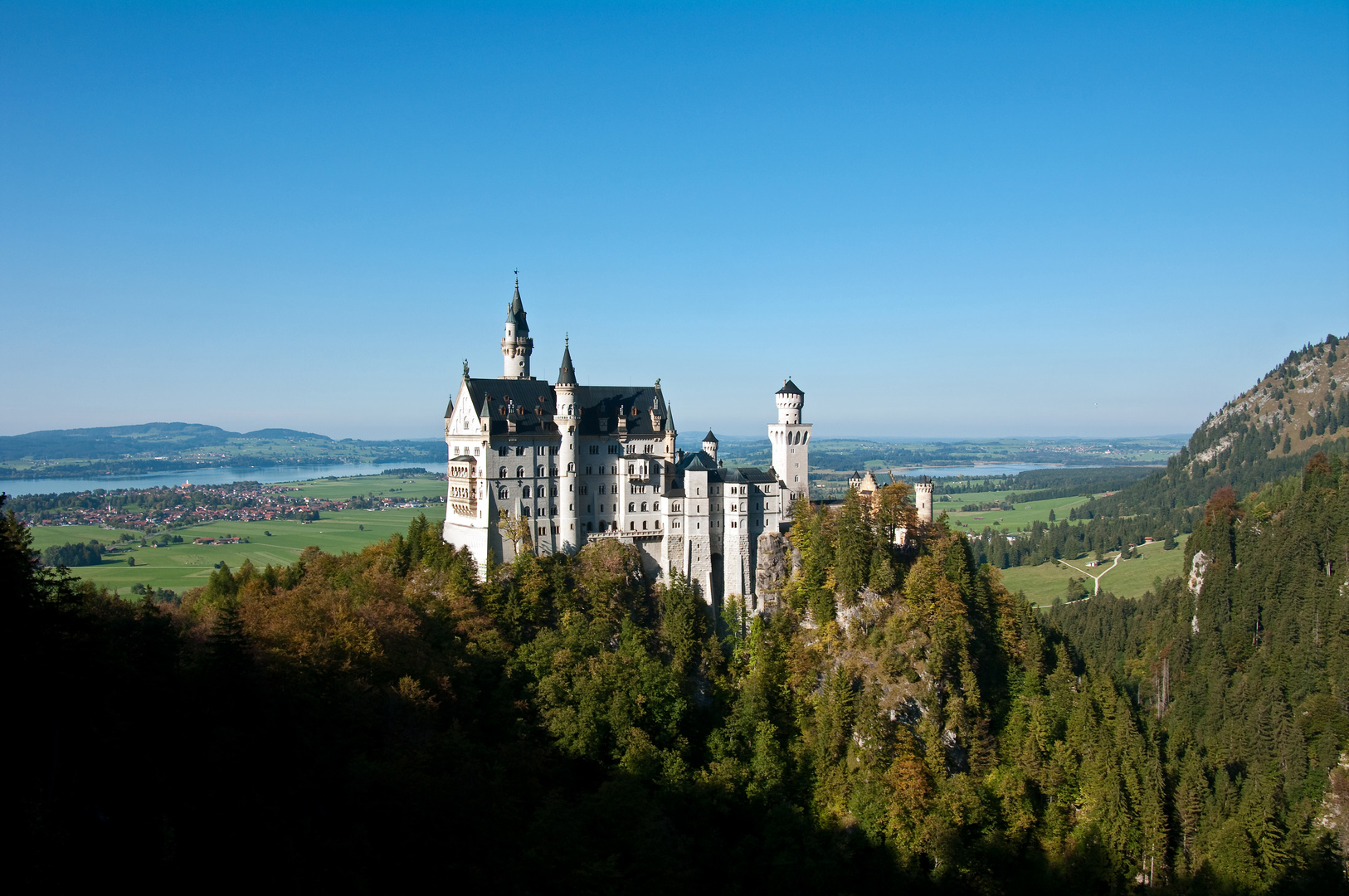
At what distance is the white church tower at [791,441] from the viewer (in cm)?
7762

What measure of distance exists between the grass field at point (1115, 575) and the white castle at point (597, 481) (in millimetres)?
89912

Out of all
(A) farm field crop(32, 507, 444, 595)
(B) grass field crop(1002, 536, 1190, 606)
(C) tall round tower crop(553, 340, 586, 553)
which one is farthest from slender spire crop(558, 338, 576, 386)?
(B) grass field crop(1002, 536, 1190, 606)

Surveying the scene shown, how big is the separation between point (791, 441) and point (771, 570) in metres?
11.4

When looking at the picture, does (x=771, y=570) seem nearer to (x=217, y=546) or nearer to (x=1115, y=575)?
(x=1115, y=575)

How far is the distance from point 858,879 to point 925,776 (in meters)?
8.17

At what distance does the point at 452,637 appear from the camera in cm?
6188

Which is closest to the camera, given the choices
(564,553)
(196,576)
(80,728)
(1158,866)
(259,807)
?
(80,728)

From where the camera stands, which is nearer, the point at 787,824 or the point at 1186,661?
the point at 787,824

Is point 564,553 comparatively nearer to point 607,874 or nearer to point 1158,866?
point 607,874

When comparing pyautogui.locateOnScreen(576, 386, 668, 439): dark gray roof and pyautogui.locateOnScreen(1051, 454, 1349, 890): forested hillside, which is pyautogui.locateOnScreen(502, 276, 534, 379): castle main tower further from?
pyautogui.locateOnScreen(1051, 454, 1349, 890): forested hillside

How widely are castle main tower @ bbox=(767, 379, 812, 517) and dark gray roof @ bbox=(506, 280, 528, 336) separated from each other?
73.8 ft

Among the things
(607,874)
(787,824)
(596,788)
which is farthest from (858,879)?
(607,874)

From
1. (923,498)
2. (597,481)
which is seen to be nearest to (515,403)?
(597,481)

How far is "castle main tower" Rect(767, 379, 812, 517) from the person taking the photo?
77.6 m
